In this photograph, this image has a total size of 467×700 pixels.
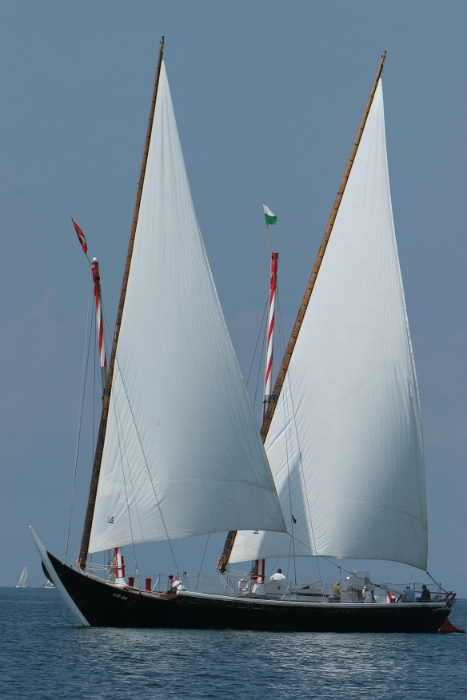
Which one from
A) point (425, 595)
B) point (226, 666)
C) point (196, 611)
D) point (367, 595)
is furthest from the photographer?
point (425, 595)

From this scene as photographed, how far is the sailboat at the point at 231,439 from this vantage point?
53.4 metres

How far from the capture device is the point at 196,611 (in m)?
53.1

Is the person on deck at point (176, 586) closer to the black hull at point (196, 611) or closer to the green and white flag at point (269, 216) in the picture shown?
the black hull at point (196, 611)

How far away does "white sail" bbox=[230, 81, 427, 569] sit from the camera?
5825cm

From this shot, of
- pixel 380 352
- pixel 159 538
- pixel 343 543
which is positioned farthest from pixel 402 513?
pixel 159 538

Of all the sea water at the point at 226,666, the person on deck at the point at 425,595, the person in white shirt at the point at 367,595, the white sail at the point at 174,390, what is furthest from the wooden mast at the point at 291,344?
the person on deck at the point at 425,595

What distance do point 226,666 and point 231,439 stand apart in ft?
34.4

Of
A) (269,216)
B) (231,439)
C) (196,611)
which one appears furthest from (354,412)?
(196,611)

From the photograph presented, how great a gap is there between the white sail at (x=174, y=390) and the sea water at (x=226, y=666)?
4.54 metres

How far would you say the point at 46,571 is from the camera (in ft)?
176

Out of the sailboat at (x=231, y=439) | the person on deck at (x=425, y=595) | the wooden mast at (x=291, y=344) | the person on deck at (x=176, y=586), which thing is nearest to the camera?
the person on deck at (x=176, y=586)

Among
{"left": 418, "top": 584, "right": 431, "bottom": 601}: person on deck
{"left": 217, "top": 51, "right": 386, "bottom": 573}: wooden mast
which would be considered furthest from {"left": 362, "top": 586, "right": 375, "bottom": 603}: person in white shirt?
{"left": 217, "top": 51, "right": 386, "bottom": 573}: wooden mast

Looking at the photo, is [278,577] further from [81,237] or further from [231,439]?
[81,237]

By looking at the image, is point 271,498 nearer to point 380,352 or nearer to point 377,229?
point 380,352
